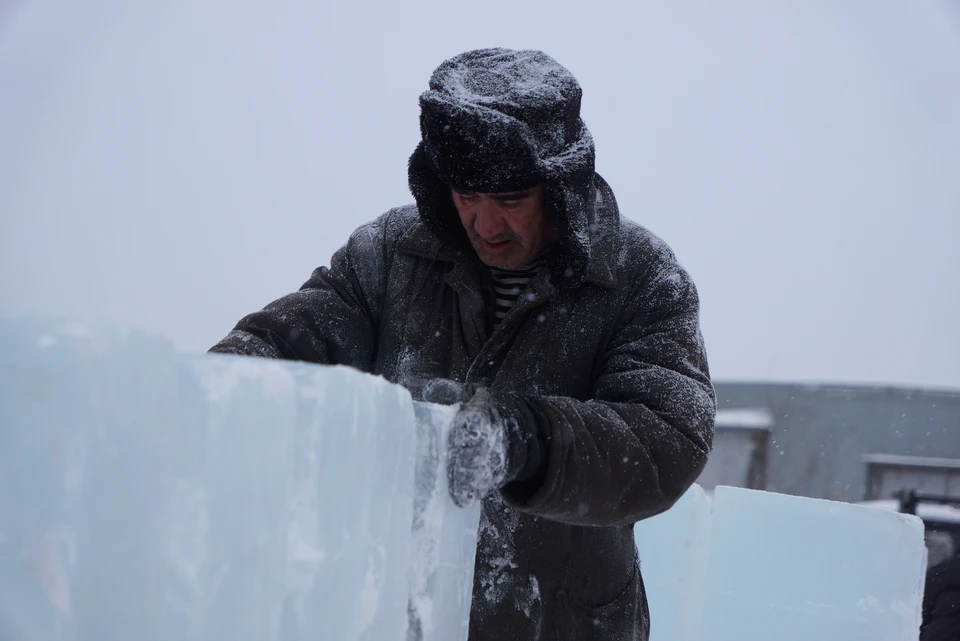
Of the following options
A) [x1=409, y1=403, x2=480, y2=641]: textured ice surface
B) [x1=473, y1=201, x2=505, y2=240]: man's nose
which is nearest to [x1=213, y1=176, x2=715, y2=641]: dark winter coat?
[x1=473, y1=201, x2=505, y2=240]: man's nose

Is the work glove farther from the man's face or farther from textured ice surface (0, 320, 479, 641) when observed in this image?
the man's face

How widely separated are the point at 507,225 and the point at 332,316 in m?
0.43

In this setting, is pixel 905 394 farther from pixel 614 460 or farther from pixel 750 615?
pixel 614 460

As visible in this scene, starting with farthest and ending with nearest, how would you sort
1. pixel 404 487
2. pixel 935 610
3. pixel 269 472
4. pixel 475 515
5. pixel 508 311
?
1. pixel 935 610
2. pixel 508 311
3. pixel 475 515
4. pixel 404 487
5. pixel 269 472

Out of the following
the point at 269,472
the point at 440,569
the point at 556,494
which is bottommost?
the point at 440,569

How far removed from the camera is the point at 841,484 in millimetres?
12383

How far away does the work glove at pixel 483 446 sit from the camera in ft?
4.36

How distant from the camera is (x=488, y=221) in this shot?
6.27 feet

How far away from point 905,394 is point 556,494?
12588 millimetres

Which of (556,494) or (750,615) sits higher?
(556,494)

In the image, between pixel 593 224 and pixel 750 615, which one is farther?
pixel 750 615

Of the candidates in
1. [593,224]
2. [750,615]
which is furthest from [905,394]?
[593,224]

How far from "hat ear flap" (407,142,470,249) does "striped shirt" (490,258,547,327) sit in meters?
0.10

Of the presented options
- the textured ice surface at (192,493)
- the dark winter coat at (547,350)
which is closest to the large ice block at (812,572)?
the dark winter coat at (547,350)
